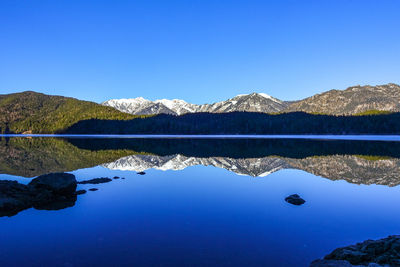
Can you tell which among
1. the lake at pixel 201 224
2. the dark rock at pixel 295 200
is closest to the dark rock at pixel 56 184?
the lake at pixel 201 224

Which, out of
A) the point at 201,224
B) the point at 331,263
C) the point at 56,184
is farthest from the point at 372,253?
the point at 56,184

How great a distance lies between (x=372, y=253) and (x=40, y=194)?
22093mm

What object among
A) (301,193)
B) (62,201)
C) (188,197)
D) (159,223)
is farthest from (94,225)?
(301,193)

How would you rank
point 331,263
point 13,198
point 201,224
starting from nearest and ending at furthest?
1. point 331,263
2. point 201,224
3. point 13,198

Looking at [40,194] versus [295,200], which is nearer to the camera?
[295,200]

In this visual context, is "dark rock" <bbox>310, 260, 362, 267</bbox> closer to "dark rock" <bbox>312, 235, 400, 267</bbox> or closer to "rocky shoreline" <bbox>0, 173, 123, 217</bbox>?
"dark rock" <bbox>312, 235, 400, 267</bbox>

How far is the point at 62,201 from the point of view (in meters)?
19.9

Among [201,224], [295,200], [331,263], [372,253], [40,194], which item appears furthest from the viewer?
[40,194]

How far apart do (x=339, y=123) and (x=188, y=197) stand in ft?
619

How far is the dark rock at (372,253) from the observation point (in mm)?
9984

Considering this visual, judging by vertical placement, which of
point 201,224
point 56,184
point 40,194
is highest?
point 56,184

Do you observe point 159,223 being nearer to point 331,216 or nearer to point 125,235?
point 125,235

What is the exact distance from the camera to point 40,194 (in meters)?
20.1

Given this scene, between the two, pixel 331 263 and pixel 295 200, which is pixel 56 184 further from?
pixel 331 263
